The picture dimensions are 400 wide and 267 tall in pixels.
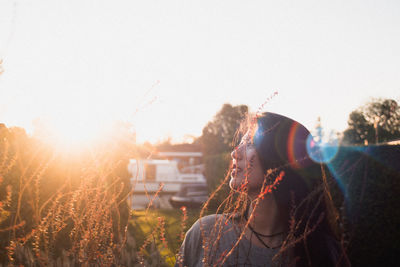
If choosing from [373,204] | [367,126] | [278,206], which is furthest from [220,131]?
[278,206]

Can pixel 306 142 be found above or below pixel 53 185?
above

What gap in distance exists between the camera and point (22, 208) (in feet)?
13.3

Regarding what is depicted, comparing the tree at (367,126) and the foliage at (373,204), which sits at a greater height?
the tree at (367,126)

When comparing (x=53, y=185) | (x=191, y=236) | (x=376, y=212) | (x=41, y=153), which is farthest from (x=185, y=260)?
(x=376, y=212)

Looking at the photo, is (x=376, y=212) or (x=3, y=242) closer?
(x=3, y=242)

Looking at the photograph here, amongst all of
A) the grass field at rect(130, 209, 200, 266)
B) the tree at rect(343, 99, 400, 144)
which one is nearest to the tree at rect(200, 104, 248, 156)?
the tree at rect(343, 99, 400, 144)

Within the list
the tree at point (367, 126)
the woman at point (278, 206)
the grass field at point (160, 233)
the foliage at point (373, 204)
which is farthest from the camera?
the tree at point (367, 126)

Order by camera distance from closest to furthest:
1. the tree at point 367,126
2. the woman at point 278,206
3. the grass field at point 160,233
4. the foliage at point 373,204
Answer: the grass field at point 160,233 → the woman at point 278,206 → the foliage at point 373,204 → the tree at point 367,126

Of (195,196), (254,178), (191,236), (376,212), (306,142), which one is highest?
(306,142)

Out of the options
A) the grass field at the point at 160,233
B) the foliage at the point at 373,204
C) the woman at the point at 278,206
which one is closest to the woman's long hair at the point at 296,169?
the woman at the point at 278,206

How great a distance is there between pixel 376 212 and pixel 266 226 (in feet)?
14.3

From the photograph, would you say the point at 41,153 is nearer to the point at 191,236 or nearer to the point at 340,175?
the point at 191,236

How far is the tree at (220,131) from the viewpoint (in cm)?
3712

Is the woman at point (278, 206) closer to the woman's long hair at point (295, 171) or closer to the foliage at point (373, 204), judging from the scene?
the woman's long hair at point (295, 171)
